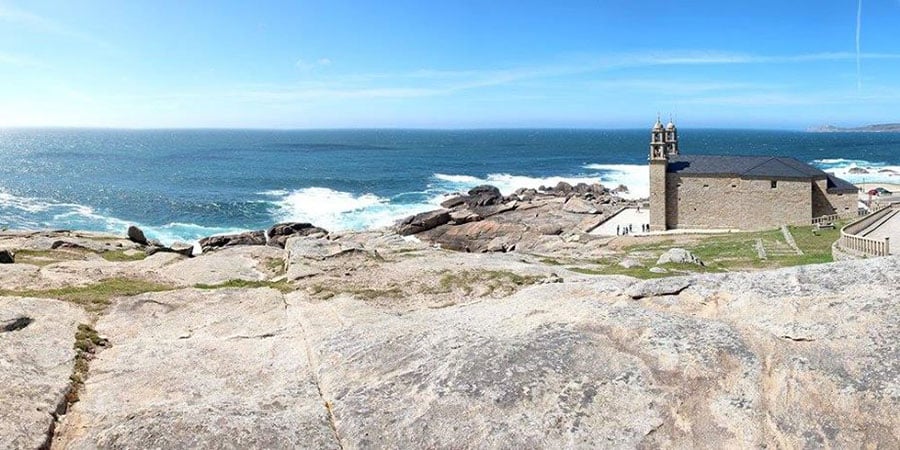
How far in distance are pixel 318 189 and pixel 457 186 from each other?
74.0 feet

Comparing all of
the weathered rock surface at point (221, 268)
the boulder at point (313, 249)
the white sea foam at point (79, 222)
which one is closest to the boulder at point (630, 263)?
the boulder at point (313, 249)

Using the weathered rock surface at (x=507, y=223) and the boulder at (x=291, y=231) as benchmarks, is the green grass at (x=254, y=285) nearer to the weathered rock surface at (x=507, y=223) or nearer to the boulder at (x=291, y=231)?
the weathered rock surface at (x=507, y=223)

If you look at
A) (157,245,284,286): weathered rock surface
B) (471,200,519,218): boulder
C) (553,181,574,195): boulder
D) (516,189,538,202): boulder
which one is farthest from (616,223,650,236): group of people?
(157,245,284,286): weathered rock surface

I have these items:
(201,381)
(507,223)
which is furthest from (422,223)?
(201,381)

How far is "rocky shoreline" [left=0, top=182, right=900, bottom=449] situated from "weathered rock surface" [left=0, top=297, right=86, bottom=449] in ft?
0.13

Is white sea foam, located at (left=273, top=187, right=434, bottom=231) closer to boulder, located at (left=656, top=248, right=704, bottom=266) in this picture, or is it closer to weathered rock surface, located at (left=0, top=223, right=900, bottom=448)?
boulder, located at (left=656, top=248, right=704, bottom=266)

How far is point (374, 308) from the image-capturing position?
15477mm

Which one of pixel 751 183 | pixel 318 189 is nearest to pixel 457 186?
pixel 318 189

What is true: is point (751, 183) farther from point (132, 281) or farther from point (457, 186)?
point (457, 186)

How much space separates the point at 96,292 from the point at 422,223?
150ft

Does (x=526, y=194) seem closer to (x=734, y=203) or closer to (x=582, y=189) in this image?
(x=582, y=189)

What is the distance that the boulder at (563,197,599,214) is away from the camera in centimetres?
6688

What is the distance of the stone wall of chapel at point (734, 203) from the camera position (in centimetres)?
5031

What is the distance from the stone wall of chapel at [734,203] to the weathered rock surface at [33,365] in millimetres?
47638
